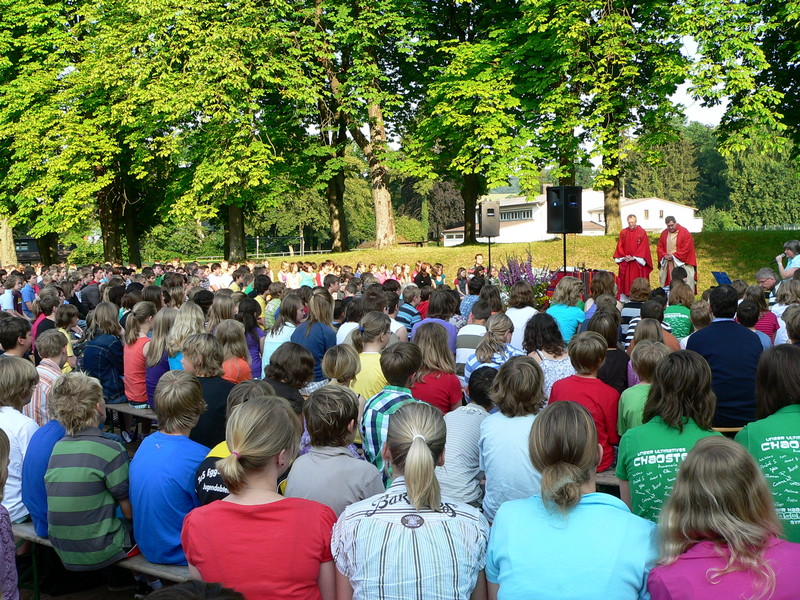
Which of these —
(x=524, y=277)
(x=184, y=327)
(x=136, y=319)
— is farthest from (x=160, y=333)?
(x=524, y=277)

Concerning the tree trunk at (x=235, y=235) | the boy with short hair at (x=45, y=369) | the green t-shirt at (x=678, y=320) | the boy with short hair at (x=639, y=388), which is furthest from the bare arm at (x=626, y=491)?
the tree trunk at (x=235, y=235)

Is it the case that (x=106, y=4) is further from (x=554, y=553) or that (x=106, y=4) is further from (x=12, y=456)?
(x=554, y=553)

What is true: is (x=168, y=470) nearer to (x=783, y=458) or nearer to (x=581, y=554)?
(x=581, y=554)

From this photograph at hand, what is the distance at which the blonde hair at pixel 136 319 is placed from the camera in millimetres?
6766

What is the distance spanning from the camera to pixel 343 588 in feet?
9.07

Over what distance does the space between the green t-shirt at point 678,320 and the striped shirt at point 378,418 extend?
12.8ft

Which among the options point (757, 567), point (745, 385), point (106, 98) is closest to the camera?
point (757, 567)

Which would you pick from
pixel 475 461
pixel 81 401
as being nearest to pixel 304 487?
pixel 475 461

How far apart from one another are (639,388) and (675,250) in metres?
10.2

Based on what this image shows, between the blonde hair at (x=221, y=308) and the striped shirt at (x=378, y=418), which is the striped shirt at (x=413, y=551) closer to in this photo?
the striped shirt at (x=378, y=418)

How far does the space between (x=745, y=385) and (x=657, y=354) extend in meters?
1.21

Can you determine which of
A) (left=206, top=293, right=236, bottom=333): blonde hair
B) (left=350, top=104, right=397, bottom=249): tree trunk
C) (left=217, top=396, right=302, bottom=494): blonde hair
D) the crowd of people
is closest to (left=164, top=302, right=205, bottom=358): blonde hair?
the crowd of people

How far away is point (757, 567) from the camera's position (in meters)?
2.05

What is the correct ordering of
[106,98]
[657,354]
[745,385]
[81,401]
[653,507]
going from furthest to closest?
[106,98] → [745,385] → [657,354] → [81,401] → [653,507]
